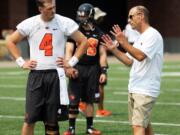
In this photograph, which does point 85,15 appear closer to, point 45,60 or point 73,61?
point 73,61

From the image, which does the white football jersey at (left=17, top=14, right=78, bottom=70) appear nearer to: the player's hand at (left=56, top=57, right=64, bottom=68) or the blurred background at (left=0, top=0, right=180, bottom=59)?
the player's hand at (left=56, top=57, right=64, bottom=68)

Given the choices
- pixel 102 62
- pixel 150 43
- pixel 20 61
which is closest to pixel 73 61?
pixel 20 61

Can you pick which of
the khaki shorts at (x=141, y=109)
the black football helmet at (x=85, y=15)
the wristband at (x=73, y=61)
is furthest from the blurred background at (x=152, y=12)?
the khaki shorts at (x=141, y=109)

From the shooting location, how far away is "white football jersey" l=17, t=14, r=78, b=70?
8797 millimetres

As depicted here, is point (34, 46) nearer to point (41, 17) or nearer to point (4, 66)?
point (41, 17)

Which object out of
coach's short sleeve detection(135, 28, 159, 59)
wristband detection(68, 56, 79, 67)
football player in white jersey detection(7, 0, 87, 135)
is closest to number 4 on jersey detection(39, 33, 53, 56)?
football player in white jersey detection(7, 0, 87, 135)

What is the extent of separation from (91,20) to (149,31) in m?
2.97

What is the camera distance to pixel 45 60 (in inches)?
348

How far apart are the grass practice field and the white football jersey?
3.05 m

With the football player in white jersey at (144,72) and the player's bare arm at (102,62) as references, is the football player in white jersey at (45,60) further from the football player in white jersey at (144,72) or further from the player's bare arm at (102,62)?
the player's bare arm at (102,62)

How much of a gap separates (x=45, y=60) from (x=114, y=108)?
683 centimetres

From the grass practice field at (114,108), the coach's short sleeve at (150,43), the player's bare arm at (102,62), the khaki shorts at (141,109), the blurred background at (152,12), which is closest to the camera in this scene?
the coach's short sleeve at (150,43)

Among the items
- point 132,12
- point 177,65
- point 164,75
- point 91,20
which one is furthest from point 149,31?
point 177,65

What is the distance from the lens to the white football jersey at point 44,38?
880cm
